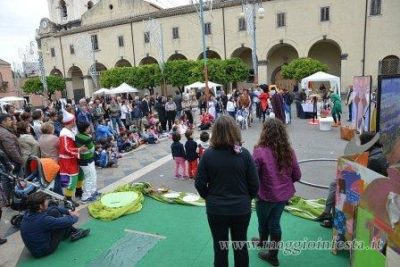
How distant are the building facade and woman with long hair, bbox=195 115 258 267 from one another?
2876 centimetres

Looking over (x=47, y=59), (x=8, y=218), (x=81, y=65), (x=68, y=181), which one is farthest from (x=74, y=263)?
(x=47, y=59)

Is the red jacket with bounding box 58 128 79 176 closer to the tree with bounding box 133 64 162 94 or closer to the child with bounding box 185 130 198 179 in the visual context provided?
the child with bounding box 185 130 198 179

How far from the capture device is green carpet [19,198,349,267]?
4.34 m

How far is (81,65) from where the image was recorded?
4350 centimetres

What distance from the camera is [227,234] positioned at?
333cm

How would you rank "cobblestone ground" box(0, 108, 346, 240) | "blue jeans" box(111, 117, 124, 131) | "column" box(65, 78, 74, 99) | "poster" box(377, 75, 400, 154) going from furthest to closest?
1. "column" box(65, 78, 74, 99)
2. "blue jeans" box(111, 117, 124, 131)
3. "cobblestone ground" box(0, 108, 346, 240)
4. "poster" box(377, 75, 400, 154)

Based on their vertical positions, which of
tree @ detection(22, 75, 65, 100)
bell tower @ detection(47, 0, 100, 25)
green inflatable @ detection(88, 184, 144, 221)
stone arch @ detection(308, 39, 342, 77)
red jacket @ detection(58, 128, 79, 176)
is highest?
bell tower @ detection(47, 0, 100, 25)

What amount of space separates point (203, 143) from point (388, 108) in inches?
153

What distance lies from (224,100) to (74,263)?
14.9 m

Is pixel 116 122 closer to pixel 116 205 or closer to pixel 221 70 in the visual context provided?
pixel 116 205

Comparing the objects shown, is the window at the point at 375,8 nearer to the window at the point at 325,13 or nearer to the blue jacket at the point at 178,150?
the window at the point at 325,13

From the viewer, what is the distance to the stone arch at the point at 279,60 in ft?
112

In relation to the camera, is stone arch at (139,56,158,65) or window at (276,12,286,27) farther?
stone arch at (139,56,158,65)

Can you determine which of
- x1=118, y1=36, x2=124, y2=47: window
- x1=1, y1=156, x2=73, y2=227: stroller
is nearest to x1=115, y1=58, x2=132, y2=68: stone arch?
x1=118, y1=36, x2=124, y2=47: window
